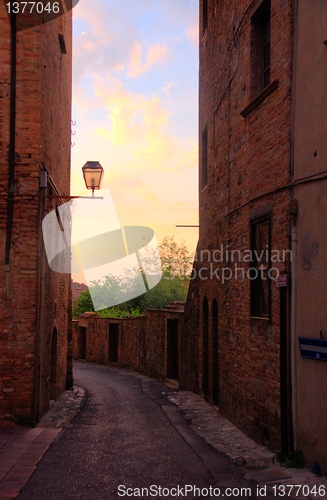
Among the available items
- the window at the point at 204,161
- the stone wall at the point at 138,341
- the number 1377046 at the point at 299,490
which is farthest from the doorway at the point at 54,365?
the number 1377046 at the point at 299,490

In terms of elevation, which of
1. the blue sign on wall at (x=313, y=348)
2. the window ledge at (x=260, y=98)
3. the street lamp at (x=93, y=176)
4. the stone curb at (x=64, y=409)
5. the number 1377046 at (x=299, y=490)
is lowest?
the stone curb at (x=64, y=409)

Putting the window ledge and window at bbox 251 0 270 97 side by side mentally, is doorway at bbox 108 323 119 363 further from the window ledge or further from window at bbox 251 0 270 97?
window at bbox 251 0 270 97

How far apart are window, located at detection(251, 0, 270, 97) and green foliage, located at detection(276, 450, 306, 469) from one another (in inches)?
220

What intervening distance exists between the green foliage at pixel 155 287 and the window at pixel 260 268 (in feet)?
81.1

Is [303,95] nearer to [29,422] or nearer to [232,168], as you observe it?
[232,168]

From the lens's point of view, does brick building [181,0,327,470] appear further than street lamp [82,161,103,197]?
No

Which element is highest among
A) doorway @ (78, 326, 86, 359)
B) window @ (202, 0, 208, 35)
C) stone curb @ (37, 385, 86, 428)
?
window @ (202, 0, 208, 35)

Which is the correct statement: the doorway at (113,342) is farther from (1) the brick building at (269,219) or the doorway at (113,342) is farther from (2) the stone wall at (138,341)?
(1) the brick building at (269,219)

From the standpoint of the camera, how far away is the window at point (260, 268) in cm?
914

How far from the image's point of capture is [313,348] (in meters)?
7.17

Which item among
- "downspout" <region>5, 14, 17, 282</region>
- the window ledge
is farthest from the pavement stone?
the window ledge

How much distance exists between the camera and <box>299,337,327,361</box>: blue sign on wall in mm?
6934

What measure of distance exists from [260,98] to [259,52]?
52.1 inches

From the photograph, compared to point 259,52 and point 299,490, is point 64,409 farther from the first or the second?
point 259,52
